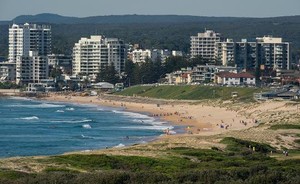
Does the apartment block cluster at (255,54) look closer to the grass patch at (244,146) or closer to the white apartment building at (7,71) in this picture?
the white apartment building at (7,71)

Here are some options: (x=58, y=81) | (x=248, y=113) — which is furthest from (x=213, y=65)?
(x=248, y=113)

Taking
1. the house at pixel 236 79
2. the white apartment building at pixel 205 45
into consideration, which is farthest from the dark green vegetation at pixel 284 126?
the white apartment building at pixel 205 45

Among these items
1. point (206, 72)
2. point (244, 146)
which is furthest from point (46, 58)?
point (244, 146)

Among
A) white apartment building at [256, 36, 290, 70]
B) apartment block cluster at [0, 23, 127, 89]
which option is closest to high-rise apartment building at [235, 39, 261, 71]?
white apartment building at [256, 36, 290, 70]

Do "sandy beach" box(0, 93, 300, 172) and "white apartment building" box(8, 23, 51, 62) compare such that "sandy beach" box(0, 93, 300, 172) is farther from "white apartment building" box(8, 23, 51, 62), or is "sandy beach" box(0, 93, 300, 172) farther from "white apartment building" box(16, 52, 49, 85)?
"white apartment building" box(8, 23, 51, 62)

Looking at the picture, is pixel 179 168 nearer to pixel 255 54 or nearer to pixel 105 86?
pixel 105 86

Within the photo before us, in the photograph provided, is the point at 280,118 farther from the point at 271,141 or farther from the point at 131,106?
the point at 131,106
